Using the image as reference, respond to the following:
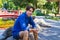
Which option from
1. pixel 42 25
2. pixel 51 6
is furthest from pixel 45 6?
pixel 42 25

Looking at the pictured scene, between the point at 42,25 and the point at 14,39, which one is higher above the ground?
the point at 14,39

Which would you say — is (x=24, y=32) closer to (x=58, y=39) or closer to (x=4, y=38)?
(x=4, y=38)

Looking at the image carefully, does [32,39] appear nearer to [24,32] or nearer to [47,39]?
[24,32]

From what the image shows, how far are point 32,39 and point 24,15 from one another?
70 cm

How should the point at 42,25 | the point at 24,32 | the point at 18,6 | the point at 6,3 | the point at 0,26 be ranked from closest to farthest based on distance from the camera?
the point at 24,32 < the point at 0,26 < the point at 42,25 < the point at 18,6 < the point at 6,3

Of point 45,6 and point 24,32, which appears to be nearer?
point 24,32

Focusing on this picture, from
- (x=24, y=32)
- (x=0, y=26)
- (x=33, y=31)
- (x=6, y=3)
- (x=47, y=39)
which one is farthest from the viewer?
(x=6, y=3)

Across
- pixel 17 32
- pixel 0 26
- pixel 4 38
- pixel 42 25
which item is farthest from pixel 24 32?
pixel 42 25

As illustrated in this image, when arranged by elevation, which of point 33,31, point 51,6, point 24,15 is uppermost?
point 24,15

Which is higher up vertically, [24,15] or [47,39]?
[24,15]

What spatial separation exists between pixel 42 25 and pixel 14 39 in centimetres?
846

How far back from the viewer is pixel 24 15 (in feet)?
17.3

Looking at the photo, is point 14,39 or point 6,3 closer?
point 14,39

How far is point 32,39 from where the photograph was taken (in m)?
5.61
